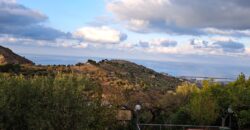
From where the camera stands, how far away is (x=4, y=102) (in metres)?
25.8

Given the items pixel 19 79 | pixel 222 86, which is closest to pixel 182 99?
pixel 222 86

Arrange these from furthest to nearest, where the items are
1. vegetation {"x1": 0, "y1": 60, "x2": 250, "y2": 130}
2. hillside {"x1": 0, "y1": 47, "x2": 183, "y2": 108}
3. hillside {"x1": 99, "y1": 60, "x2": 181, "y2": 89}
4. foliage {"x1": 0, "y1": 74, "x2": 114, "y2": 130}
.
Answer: hillside {"x1": 99, "y1": 60, "x2": 181, "y2": 89}, hillside {"x1": 0, "y1": 47, "x2": 183, "y2": 108}, vegetation {"x1": 0, "y1": 60, "x2": 250, "y2": 130}, foliage {"x1": 0, "y1": 74, "x2": 114, "y2": 130}

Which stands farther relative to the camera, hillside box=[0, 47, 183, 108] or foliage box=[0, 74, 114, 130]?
hillside box=[0, 47, 183, 108]

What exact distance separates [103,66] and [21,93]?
8055 cm

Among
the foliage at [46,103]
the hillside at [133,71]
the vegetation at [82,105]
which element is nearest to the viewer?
the foliage at [46,103]

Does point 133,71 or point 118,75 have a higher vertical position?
point 133,71

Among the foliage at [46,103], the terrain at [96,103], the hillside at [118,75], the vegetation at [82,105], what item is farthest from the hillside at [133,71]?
the foliage at [46,103]

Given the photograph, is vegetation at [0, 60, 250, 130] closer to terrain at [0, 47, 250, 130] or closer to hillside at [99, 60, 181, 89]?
terrain at [0, 47, 250, 130]

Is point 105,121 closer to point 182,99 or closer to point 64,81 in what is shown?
point 64,81

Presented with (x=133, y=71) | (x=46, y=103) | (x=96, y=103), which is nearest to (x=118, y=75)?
(x=133, y=71)

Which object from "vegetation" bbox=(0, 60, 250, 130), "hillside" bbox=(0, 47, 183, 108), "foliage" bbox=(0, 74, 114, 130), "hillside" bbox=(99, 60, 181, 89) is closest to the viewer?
"foliage" bbox=(0, 74, 114, 130)

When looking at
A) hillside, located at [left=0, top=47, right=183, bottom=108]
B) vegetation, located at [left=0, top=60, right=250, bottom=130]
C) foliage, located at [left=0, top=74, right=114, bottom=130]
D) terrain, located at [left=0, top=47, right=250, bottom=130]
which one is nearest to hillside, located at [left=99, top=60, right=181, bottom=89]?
hillside, located at [left=0, top=47, right=183, bottom=108]

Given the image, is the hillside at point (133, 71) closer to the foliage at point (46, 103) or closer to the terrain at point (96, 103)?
the terrain at point (96, 103)

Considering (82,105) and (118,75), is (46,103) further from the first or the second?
(118,75)
